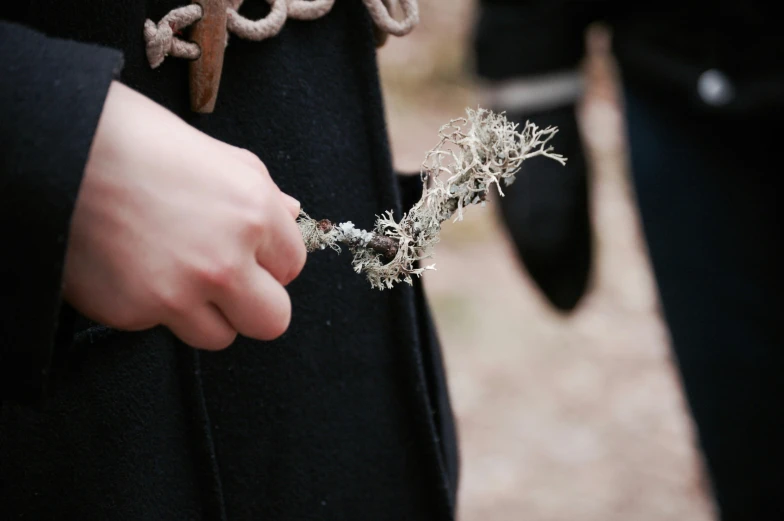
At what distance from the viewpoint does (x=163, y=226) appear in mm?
460

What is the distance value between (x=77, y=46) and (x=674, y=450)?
2351 millimetres

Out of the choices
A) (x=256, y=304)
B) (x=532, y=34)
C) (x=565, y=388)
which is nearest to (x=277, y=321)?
(x=256, y=304)

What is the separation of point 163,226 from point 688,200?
1.15m

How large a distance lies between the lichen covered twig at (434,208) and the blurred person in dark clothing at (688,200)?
84 cm

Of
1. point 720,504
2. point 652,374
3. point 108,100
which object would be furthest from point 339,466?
point 652,374

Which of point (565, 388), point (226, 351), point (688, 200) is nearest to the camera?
point (226, 351)

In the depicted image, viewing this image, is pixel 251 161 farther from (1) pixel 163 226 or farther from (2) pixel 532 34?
(2) pixel 532 34

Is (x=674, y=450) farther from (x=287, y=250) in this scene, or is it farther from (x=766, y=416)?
(x=287, y=250)

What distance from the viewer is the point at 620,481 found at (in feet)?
7.65

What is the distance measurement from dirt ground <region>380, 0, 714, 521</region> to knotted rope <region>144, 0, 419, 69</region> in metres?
1.04

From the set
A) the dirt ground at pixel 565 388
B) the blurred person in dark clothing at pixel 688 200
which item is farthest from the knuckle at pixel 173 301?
the dirt ground at pixel 565 388

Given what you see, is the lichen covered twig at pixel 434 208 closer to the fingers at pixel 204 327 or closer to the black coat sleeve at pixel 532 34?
the fingers at pixel 204 327

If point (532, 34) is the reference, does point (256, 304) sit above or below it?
below

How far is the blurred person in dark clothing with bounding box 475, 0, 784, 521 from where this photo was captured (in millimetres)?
1322
